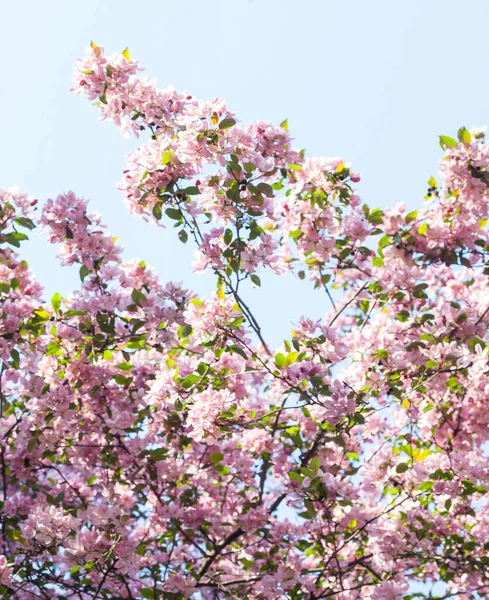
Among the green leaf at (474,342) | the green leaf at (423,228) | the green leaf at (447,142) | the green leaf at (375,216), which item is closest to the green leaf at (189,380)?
the green leaf at (375,216)

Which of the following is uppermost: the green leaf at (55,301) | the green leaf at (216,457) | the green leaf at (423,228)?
the green leaf at (423,228)

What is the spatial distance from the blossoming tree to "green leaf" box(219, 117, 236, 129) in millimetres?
10

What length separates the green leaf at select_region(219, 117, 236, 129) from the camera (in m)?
3.46

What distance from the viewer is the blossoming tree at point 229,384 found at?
11.6 feet

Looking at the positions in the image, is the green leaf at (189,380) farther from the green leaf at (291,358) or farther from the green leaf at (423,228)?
the green leaf at (423,228)

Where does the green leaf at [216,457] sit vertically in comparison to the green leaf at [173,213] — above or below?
below

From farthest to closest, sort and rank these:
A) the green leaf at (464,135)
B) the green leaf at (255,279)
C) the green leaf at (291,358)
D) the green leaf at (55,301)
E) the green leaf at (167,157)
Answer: the green leaf at (464,135) < the green leaf at (55,301) < the green leaf at (255,279) < the green leaf at (167,157) < the green leaf at (291,358)

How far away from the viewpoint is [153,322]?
3.76 metres

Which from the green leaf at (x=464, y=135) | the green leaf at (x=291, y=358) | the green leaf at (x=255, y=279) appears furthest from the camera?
the green leaf at (x=464, y=135)

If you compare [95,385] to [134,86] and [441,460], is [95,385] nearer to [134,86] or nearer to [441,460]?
[134,86]

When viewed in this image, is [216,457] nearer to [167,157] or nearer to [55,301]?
[55,301]

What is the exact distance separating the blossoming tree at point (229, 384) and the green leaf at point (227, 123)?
10mm

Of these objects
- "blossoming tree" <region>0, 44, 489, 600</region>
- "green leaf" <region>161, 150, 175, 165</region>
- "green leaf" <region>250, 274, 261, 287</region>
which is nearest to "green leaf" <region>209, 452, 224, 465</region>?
"blossoming tree" <region>0, 44, 489, 600</region>

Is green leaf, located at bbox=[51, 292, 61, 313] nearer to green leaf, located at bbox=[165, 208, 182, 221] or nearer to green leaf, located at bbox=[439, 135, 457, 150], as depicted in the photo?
green leaf, located at bbox=[165, 208, 182, 221]
